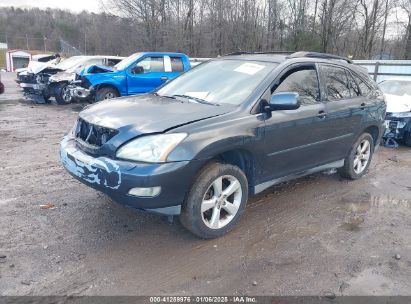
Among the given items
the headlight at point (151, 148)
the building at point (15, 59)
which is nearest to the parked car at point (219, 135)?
the headlight at point (151, 148)

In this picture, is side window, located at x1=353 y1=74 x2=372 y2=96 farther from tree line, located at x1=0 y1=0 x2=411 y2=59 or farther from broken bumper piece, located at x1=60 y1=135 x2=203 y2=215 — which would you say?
tree line, located at x1=0 y1=0 x2=411 y2=59

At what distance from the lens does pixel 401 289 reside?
9.76 ft

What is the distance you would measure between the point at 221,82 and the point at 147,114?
1098 mm

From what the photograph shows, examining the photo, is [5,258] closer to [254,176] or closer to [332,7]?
[254,176]

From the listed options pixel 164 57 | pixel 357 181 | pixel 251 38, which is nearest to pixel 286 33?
pixel 251 38

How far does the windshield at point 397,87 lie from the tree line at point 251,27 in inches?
1107

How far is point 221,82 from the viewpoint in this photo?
4203mm

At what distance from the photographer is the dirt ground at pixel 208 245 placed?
9.61 feet

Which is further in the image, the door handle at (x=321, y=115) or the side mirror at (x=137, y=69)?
the side mirror at (x=137, y=69)

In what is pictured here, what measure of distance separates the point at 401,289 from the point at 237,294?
1321 mm

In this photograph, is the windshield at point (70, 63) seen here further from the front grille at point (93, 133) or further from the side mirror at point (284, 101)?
the side mirror at point (284, 101)

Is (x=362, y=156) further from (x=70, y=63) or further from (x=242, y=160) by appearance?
(x=70, y=63)

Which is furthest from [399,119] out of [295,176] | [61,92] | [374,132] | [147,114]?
[61,92]

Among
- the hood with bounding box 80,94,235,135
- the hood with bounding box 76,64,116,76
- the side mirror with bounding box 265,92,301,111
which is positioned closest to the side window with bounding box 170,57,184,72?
the hood with bounding box 76,64,116,76
